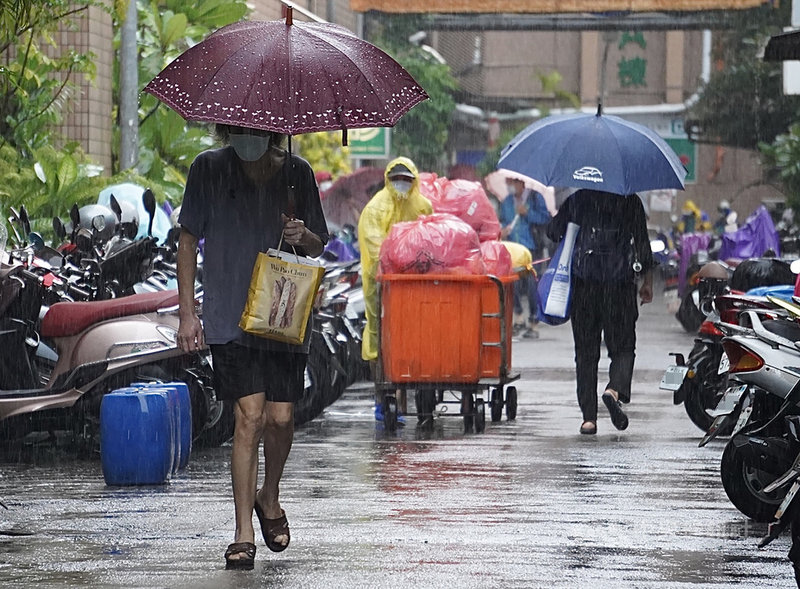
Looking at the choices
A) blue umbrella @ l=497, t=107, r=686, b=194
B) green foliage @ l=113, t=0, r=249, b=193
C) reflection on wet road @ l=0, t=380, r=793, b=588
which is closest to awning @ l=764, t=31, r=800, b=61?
blue umbrella @ l=497, t=107, r=686, b=194

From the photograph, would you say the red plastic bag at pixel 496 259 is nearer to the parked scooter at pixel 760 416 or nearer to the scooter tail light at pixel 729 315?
the scooter tail light at pixel 729 315

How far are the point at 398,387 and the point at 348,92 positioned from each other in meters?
5.33

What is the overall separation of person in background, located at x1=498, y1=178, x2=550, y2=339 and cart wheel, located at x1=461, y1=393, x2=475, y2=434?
1093cm

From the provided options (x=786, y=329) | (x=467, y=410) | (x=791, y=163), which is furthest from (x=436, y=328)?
(x=791, y=163)

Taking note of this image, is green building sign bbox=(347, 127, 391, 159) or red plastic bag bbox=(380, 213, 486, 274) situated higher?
green building sign bbox=(347, 127, 391, 159)

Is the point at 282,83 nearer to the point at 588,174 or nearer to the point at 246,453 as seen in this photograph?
the point at 246,453

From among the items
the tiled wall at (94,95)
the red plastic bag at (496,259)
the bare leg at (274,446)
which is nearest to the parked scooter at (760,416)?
the bare leg at (274,446)

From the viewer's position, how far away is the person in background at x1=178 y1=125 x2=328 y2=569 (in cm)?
735

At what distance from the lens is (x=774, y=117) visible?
32.5 m

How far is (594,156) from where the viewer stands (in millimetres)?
12461

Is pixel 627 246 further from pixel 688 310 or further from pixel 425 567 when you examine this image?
pixel 688 310

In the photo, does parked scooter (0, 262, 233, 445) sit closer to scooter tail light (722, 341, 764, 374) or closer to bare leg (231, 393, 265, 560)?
bare leg (231, 393, 265, 560)

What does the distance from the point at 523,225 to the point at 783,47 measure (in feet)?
34.7

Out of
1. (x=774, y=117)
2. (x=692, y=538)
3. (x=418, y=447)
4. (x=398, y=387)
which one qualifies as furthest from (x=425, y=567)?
(x=774, y=117)
